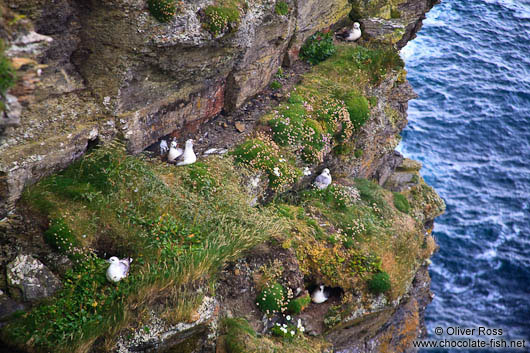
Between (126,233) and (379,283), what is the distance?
5941 millimetres

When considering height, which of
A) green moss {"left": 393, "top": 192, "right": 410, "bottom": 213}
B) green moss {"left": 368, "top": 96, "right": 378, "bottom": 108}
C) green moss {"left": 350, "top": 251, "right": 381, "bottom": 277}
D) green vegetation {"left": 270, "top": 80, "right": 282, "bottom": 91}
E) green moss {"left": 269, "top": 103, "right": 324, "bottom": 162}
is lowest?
green moss {"left": 393, "top": 192, "right": 410, "bottom": 213}

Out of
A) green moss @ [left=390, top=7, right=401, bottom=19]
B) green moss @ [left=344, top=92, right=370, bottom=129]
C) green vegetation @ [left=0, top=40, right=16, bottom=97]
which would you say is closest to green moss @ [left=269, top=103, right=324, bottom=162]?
green moss @ [left=344, top=92, right=370, bottom=129]

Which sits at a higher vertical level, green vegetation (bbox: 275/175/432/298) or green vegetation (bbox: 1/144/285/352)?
green vegetation (bbox: 1/144/285/352)

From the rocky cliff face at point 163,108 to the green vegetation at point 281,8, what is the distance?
122 millimetres

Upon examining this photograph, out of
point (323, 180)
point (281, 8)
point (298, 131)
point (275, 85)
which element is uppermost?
point (281, 8)

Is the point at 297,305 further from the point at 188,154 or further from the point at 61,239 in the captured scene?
the point at 61,239

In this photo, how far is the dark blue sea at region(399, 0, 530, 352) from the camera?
62.1 feet

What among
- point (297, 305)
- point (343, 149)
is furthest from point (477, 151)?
point (297, 305)

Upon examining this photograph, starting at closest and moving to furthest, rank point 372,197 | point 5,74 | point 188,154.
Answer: point 5,74 → point 188,154 → point 372,197

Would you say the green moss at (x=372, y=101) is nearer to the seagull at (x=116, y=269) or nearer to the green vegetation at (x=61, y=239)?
the seagull at (x=116, y=269)

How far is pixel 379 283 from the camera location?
35.2 feet

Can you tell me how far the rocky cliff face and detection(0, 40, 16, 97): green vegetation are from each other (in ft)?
0.42

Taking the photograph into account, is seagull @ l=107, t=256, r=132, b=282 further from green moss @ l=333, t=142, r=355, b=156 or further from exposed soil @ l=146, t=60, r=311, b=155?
green moss @ l=333, t=142, r=355, b=156

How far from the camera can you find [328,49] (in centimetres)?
1505
